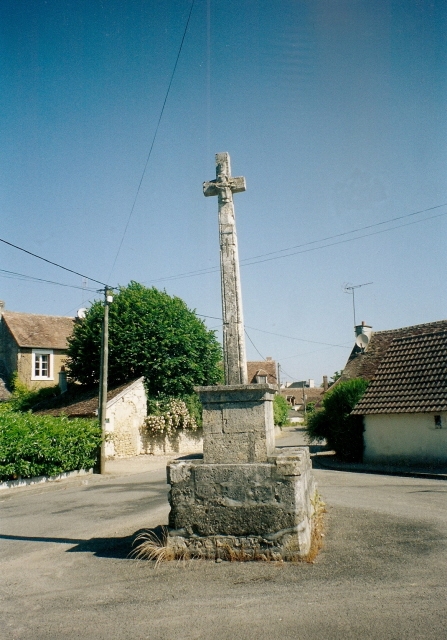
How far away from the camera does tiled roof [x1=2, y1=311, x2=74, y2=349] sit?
3197 centimetres

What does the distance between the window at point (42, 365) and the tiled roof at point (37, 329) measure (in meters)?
0.42

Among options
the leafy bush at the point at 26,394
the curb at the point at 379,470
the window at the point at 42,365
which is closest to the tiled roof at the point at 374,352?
the curb at the point at 379,470

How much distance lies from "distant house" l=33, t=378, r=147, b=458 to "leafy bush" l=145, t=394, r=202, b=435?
54 cm

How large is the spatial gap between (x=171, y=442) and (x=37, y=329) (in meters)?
13.7

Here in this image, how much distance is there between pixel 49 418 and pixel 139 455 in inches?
372

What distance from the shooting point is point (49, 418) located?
1692 centimetres

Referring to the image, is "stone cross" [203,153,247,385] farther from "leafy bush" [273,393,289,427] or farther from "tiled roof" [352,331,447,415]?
"leafy bush" [273,393,289,427]

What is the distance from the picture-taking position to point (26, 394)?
29.9m

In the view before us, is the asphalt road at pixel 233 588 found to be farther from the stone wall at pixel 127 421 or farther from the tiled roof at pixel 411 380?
the stone wall at pixel 127 421

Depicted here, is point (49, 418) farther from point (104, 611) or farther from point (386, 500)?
point (104, 611)

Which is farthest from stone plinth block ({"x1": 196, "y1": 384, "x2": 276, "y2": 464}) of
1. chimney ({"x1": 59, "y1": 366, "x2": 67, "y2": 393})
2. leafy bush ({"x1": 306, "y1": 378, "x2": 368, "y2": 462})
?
chimney ({"x1": 59, "y1": 366, "x2": 67, "y2": 393})

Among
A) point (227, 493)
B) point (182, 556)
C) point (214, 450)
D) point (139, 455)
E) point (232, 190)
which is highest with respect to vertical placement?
point (232, 190)

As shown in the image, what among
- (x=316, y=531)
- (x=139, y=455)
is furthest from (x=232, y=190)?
(x=139, y=455)

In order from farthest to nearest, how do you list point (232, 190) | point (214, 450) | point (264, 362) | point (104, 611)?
point (264, 362) → point (232, 190) → point (214, 450) → point (104, 611)
